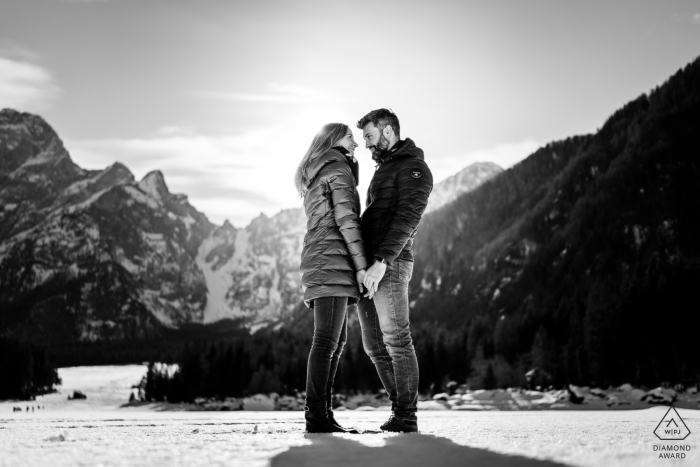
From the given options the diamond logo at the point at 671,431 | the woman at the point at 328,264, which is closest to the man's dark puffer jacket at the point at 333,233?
the woman at the point at 328,264

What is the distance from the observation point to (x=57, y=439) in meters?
3.54

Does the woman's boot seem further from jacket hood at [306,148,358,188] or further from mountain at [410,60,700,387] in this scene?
→ mountain at [410,60,700,387]

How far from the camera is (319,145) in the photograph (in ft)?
15.4

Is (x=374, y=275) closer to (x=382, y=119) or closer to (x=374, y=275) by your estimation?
(x=374, y=275)

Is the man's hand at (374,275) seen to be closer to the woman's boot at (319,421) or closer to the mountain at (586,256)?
the woman's boot at (319,421)

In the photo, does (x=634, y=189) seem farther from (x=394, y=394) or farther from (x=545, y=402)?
(x=394, y=394)

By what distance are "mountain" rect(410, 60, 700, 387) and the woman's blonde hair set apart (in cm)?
4907

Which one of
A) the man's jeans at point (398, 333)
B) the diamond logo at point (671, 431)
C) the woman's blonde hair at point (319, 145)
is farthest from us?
the woman's blonde hair at point (319, 145)

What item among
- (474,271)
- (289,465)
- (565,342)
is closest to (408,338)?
(289,465)

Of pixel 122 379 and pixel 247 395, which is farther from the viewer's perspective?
pixel 122 379

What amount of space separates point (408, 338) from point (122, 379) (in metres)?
151

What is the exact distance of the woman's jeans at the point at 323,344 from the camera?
4.42 m

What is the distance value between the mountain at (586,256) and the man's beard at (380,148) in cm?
4872

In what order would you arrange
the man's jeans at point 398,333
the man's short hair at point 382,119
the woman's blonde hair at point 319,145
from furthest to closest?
1. the man's short hair at point 382,119
2. the woman's blonde hair at point 319,145
3. the man's jeans at point 398,333
